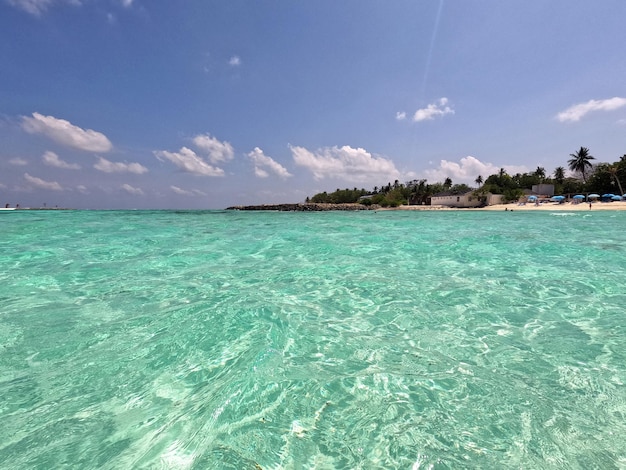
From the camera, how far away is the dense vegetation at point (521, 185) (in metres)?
57.1

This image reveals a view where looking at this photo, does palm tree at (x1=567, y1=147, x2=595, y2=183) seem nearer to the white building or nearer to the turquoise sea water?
the white building

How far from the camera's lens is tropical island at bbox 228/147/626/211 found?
57.0m

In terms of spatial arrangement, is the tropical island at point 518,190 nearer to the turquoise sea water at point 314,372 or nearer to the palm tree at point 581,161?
the palm tree at point 581,161

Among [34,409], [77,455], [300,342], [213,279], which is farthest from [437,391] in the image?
[213,279]

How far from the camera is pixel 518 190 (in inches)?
2527

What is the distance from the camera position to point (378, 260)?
8.84 metres

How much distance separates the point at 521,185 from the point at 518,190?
17.9 metres

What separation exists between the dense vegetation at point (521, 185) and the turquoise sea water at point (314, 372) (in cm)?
7084

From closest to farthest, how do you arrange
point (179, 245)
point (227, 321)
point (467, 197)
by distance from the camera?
point (227, 321)
point (179, 245)
point (467, 197)

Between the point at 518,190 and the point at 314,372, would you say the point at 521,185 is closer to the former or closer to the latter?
the point at 518,190

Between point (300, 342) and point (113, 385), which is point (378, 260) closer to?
point (300, 342)

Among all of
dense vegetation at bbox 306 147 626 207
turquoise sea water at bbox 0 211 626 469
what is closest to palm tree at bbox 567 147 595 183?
dense vegetation at bbox 306 147 626 207

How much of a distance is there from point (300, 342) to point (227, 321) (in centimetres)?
129

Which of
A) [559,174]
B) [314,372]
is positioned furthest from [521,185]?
[314,372]
